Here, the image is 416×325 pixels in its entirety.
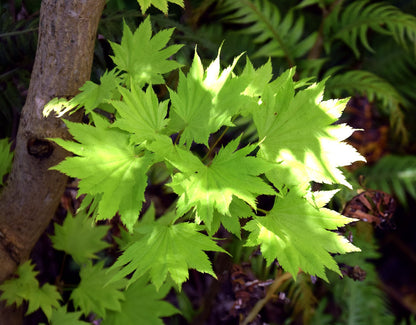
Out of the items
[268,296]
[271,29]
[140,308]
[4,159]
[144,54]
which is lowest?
[140,308]

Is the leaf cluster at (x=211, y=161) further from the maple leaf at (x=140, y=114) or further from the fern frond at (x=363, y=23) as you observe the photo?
the fern frond at (x=363, y=23)

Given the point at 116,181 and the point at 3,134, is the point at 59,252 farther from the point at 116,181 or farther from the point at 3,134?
the point at 116,181

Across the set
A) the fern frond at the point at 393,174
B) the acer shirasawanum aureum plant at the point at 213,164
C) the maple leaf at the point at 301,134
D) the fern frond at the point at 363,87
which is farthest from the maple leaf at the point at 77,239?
the fern frond at the point at 393,174

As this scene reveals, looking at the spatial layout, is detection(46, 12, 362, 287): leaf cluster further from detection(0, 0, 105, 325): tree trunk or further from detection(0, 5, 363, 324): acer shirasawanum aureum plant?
detection(0, 0, 105, 325): tree trunk

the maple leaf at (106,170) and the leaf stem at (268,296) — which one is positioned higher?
the maple leaf at (106,170)

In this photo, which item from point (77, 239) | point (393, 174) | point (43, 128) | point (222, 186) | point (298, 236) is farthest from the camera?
point (393, 174)

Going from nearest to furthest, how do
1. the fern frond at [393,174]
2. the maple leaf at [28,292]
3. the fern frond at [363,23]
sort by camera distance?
the maple leaf at [28,292]
the fern frond at [363,23]
the fern frond at [393,174]

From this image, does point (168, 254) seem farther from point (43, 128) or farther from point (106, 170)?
point (43, 128)

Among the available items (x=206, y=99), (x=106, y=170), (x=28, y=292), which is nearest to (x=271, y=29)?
(x=206, y=99)
